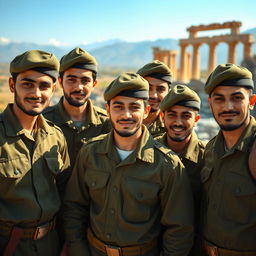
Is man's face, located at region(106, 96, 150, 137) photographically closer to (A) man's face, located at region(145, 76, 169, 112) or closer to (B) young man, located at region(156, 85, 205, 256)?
(B) young man, located at region(156, 85, 205, 256)

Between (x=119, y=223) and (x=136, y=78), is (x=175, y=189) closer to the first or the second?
(x=119, y=223)

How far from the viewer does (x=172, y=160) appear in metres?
3.10

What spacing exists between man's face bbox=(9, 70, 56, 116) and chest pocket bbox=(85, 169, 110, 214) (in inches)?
33.7

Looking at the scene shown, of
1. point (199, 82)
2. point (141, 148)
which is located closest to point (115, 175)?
point (141, 148)

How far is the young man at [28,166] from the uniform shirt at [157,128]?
5.33ft

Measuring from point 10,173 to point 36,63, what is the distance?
1121mm

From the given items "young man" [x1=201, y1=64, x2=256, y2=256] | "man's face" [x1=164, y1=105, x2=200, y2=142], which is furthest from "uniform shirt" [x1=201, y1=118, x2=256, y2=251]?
"man's face" [x1=164, y1=105, x2=200, y2=142]

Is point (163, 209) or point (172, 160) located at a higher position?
point (172, 160)

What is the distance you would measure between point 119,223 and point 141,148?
755mm

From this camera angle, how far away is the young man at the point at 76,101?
4.31m

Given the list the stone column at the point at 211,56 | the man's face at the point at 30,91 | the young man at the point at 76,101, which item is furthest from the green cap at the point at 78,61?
the stone column at the point at 211,56

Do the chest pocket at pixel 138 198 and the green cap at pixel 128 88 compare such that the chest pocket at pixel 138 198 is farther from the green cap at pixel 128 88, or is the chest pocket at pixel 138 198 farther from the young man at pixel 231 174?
the green cap at pixel 128 88

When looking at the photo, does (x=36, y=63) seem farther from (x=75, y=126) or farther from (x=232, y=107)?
(x=232, y=107)

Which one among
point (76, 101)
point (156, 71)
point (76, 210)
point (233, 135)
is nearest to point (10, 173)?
point (76, 210)
